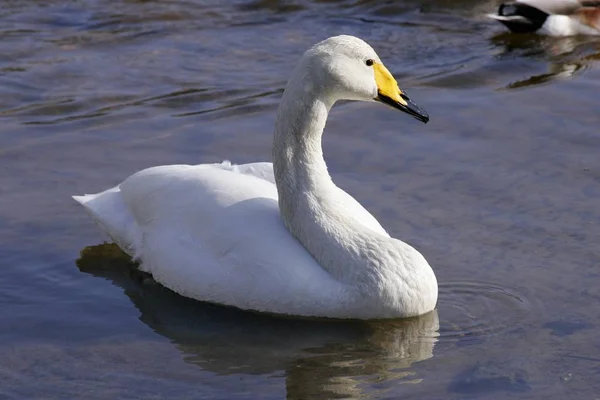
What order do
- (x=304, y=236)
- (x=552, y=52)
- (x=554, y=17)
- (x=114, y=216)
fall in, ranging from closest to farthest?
(x=304, y=236), (x=114, y=216), (x=552, y=52), (x=554, y=17)

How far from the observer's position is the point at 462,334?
6059 millimetres

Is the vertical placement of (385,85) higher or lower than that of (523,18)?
higher

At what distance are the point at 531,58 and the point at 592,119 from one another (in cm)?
234

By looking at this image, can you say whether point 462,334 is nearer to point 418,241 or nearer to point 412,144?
point 418,241

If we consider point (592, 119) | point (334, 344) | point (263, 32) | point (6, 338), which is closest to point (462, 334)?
point (334, 344)

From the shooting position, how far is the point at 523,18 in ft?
40.7

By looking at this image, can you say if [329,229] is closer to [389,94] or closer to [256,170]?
[389,94]

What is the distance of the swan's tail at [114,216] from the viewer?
704 cm

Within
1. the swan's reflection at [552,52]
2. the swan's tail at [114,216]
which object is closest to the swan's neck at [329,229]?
the swan's tail at [114,216]

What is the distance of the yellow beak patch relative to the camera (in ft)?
Answer: 20.7

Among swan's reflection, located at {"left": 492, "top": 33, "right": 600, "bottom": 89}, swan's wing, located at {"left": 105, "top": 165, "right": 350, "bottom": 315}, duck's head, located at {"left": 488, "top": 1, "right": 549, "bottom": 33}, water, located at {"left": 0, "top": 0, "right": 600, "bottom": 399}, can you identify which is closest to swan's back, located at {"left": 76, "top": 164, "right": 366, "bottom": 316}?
swan's wing, located at {"left": 105, "top": 165, "right": 350, "bottom": 315}

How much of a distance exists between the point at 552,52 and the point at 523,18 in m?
0.83

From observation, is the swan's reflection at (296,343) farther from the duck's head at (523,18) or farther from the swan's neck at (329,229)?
the duck's head at (523,18)

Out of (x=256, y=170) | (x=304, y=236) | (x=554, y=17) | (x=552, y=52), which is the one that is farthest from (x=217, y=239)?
(x=554, y=17)
